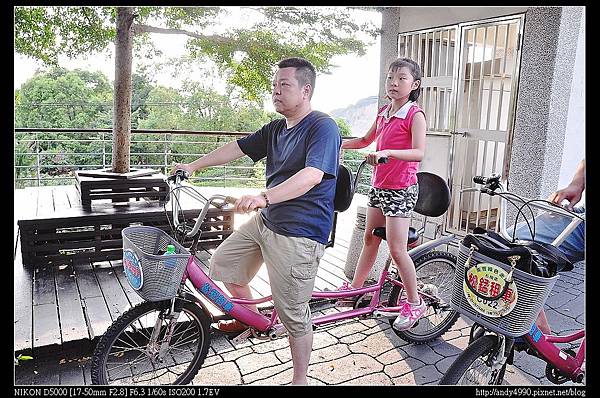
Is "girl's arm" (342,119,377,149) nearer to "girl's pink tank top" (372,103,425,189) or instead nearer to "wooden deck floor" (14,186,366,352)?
"girl's pink tank top" (372,103,425,189)

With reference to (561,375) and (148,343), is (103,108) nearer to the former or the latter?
(148,343)

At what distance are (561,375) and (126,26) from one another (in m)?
3.97

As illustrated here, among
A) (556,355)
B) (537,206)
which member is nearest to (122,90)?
(537,206)

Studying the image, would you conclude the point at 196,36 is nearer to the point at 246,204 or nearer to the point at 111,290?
the point at 111,290

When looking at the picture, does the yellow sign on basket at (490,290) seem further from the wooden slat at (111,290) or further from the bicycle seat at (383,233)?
the wooden slat at (111,290)

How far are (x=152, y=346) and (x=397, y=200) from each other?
1.32 meters

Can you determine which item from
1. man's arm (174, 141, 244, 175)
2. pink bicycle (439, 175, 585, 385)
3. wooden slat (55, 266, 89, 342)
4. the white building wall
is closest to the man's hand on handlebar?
man's arm (174, 141, 244, 175)

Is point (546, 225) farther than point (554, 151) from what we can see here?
No

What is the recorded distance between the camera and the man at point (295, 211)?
179 cm

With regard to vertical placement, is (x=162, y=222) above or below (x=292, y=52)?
below

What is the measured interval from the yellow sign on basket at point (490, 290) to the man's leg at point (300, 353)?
2.19 feet

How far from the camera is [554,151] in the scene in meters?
3.58
